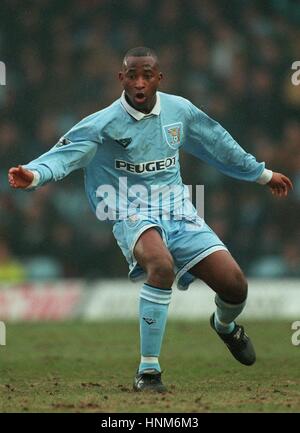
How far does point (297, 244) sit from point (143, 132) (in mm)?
9207

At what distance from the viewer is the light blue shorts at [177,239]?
7.61 m

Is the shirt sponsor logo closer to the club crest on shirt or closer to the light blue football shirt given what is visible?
the light blue football shirt

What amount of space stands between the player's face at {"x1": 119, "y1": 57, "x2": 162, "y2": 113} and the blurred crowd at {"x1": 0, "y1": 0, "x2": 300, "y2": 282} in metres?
8.46

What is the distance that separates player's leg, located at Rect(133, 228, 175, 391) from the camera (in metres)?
7.21

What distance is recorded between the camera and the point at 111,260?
16.4 m

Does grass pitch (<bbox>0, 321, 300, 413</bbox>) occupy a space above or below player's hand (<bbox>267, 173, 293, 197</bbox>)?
below

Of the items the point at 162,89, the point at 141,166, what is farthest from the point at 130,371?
the point at 162,89

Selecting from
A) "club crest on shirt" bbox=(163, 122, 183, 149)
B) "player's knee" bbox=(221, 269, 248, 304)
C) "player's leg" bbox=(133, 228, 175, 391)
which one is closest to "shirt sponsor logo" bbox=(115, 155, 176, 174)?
"club crest on shirt" bbox=(163, 122, 183, 149)

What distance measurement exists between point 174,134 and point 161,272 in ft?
3.86

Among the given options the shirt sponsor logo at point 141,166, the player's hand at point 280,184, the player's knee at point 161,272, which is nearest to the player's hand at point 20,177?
the shirt sponsor logo at point 141,166

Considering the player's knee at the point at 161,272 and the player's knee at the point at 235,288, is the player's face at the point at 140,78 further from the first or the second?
the player's knee at the point at 235,288

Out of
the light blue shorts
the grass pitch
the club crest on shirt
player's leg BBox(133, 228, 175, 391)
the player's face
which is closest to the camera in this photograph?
the grass pitch

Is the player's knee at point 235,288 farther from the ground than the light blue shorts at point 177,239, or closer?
closer

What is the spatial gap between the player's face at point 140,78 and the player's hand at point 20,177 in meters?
1.01
